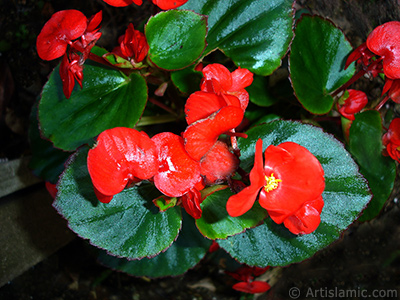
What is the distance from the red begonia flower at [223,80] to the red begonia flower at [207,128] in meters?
0.06

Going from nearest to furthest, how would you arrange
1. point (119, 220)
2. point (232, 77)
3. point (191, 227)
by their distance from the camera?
1. point (232, 77)
2. point (119, 220)
3. point (191, 227)

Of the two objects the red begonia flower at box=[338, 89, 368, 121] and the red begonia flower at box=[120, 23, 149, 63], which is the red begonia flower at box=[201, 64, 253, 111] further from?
the red begonia flower at box=[338, 89, 368, 121]

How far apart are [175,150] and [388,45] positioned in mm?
500

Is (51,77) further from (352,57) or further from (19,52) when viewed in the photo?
(352,57)

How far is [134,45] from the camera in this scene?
2.30 ft

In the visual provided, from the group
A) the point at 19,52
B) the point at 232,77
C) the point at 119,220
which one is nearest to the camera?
the point at 232,77

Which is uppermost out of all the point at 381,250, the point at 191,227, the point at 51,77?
the point at 51,77

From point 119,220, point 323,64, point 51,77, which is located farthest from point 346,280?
point 51,77

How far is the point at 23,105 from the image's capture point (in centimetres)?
137

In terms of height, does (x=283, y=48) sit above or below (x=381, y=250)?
above

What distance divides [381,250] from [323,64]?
0.89 meters

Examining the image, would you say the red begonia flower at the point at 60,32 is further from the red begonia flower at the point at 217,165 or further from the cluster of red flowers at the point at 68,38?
the red begonia flower at the point at 217,165

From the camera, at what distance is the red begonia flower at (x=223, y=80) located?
57 cm

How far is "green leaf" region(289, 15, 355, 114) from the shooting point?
0.86m
